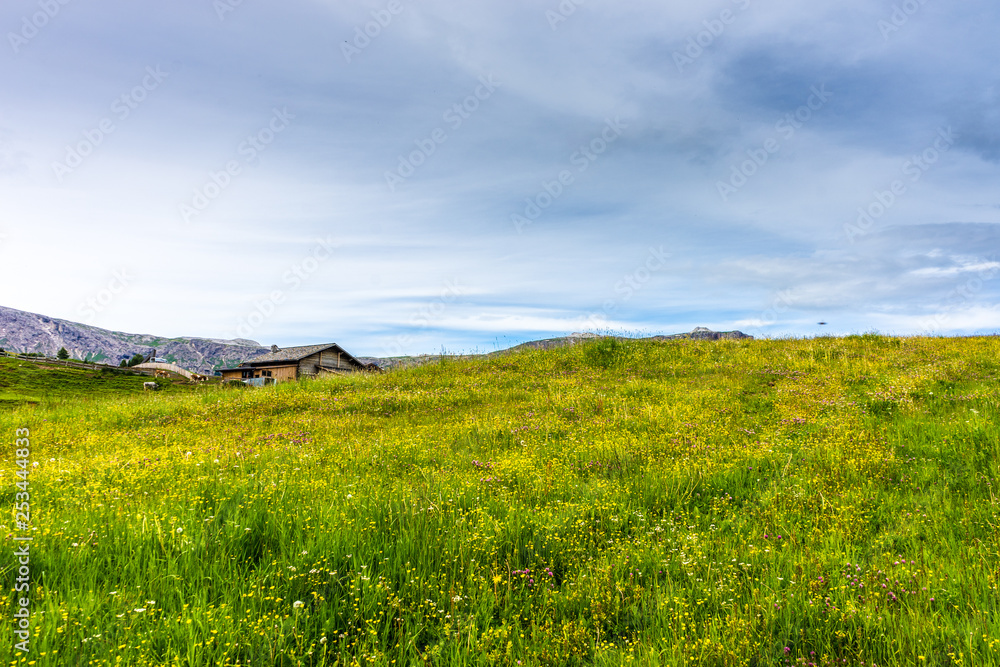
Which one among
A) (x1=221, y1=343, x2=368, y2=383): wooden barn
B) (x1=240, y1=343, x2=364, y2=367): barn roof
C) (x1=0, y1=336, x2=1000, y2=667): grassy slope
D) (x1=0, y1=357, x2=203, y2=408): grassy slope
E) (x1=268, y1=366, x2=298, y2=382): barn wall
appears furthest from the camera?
(x1=240, y1=343, x2=364, y2=367): barn roof

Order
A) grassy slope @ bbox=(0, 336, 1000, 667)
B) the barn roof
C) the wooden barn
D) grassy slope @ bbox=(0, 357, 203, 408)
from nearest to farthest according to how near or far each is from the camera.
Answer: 1. grassy slope @ bbox=(0, 336, 1000, 667)
2. grassy slope @ bbox=(0, 357, 203, 408)
3. the wooden barn
4. the barn roof

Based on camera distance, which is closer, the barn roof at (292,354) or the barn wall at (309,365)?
the barn wall at (309,365)

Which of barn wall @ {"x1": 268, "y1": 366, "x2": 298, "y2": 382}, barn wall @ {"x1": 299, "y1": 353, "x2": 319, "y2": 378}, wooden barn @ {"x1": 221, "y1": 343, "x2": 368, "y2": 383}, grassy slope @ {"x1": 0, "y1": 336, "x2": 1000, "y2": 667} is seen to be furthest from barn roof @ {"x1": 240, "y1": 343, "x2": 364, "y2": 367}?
grassy slope @ {"x1": 0, "y1": 336, "x2": 1000, "y2": 667}

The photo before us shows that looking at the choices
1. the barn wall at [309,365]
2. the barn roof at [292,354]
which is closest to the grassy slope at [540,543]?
the barn wall at [309,365]

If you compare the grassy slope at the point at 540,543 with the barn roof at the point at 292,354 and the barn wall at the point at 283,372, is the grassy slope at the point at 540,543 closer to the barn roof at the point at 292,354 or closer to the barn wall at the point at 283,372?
the barn wall at the point at 283,372

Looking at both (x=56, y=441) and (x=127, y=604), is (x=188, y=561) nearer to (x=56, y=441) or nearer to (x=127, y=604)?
(x=127, y=604)

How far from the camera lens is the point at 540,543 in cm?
456

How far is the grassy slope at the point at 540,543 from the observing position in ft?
10.1

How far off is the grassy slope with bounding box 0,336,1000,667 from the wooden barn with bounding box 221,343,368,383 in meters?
52.0

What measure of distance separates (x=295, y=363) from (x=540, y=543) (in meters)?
60.6

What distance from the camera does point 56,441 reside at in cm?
1022

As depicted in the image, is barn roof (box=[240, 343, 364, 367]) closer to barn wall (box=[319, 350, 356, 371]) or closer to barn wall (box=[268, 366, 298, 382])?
barn wall (box=[319, 350, 356, 371])

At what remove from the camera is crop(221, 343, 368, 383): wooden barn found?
5933 centimetres

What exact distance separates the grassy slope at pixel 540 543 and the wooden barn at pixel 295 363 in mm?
51983
